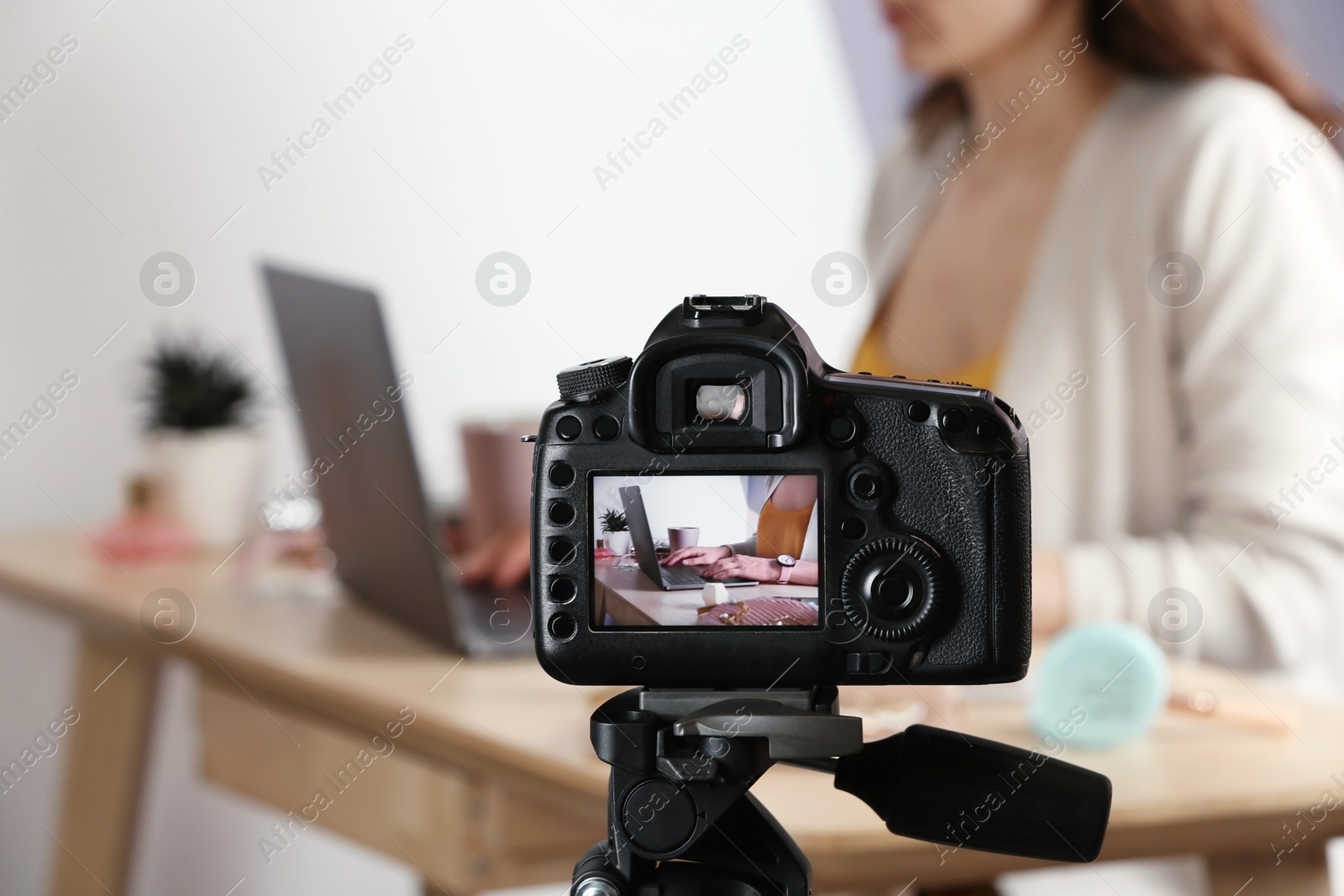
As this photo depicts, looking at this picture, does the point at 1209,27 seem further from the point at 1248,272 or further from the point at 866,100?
the point at 866,100

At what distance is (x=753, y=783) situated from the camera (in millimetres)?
401

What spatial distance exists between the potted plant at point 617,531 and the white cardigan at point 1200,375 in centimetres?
88

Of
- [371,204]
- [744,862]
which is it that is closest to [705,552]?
[744,862]

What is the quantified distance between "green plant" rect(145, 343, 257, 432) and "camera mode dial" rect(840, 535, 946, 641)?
1.22 meters

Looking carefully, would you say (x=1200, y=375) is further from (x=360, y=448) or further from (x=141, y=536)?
(x=141, y=536)

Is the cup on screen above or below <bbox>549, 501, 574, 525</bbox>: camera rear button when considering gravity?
below

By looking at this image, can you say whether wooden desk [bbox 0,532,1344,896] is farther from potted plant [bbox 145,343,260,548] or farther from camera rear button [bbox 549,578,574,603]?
camera rear button [bbox 549,578,574,603]

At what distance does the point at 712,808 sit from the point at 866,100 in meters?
1.52

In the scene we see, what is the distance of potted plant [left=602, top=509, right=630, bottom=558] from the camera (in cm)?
39

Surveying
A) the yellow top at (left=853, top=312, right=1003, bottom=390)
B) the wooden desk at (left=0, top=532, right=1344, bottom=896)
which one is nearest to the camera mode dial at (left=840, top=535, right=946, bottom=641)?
the wooden desk at (left=0, top=532, right=1344, bottom=896)

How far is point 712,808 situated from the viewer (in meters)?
0.39

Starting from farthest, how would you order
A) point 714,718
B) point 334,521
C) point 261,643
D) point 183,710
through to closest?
point 183,710 < point 334,521 < point 261,643 < point 714,718

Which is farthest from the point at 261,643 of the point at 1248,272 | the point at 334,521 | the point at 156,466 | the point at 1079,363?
the point at 1248,272

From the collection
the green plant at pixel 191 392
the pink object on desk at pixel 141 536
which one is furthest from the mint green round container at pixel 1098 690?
the green plant at pixel 191 392
